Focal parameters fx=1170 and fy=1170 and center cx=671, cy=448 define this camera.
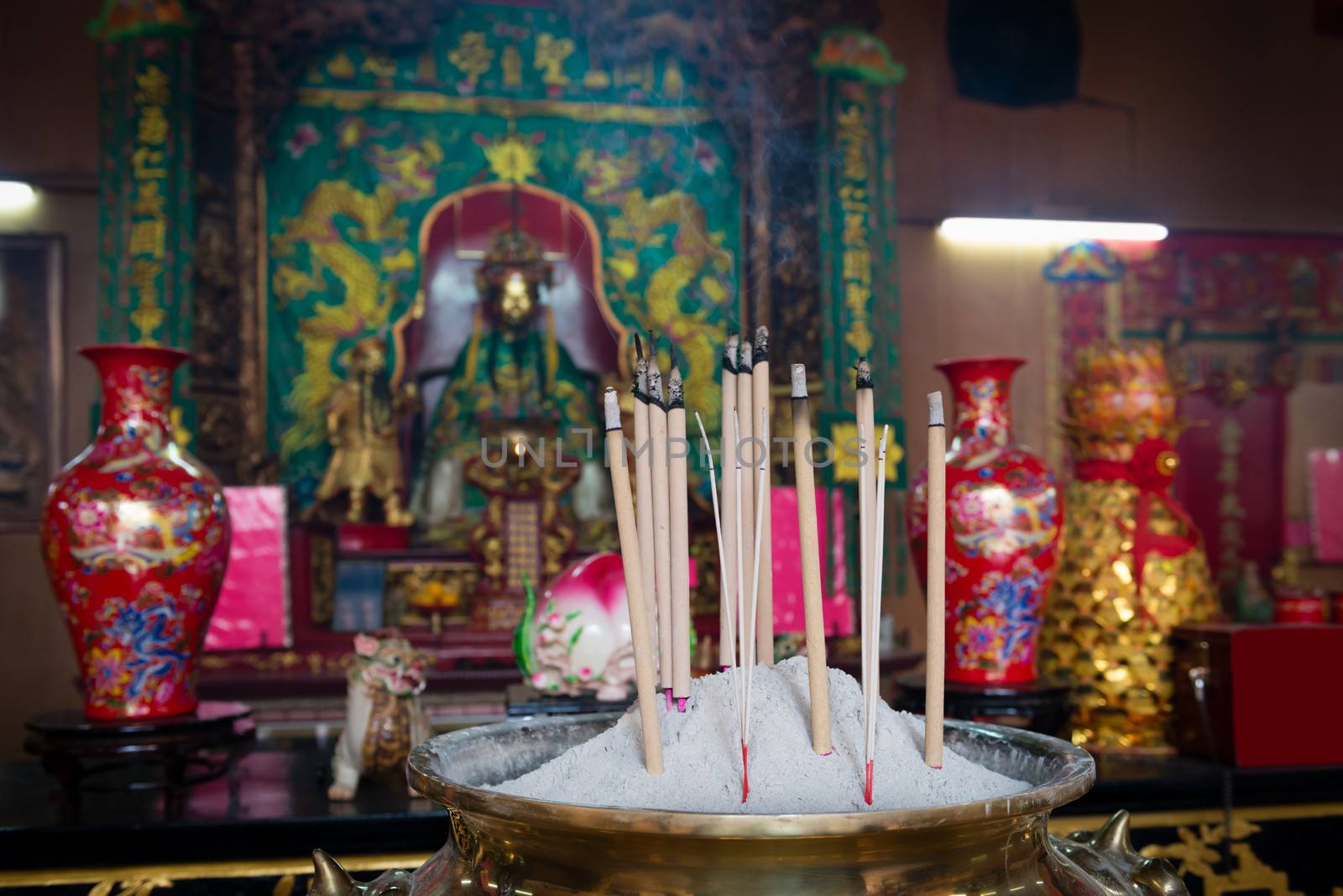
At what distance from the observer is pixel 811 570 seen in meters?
0.70

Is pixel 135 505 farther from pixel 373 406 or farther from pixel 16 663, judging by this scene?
pixel 16 663

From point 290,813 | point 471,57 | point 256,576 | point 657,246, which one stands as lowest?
point 290,813

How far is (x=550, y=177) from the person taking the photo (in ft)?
18.1

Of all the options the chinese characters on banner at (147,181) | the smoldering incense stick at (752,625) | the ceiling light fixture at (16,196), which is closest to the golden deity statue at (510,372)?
the chinese characters on banner at (147,181)

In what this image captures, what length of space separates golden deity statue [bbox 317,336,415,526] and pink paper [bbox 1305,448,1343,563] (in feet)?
14.3

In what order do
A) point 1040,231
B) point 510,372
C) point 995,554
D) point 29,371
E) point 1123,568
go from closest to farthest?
point 995,554 < point 1123,568 < point 29,371 < point 510,372 < point 1040,231

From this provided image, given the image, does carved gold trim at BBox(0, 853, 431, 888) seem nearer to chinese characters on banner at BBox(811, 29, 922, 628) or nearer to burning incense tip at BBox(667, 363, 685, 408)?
burning incense tip at BBox(667, 363, 685, 408)

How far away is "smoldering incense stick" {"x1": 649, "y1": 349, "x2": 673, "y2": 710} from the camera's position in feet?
2.54

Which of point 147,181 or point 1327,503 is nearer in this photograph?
point 147,181

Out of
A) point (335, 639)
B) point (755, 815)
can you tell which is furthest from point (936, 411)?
point (335, 639)

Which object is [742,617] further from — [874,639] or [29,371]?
[29,371]

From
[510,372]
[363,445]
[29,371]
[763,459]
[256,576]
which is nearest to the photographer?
[763,459]

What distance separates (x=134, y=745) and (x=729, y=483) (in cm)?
131

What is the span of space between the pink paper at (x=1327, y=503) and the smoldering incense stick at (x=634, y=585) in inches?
234
